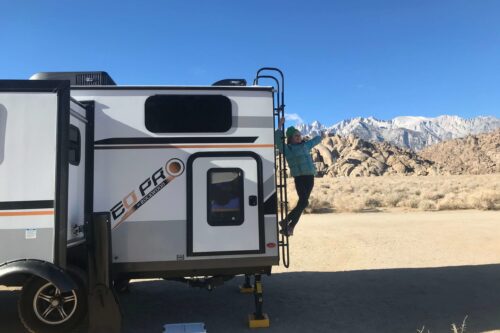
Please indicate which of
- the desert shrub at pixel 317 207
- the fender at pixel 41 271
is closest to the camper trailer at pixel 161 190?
the fender at pixel 41 271

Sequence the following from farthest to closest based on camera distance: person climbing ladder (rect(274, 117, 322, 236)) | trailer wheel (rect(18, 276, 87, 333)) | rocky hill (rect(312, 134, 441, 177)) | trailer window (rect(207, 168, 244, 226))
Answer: rocky hill (rect(312, 134, 441, 177)) → person climbing ladder (rect(274, 117, 322, 236)) → trailer window (rect(207, 168, 244, 226)) → trailer wheel (rect(18, 276, 87, 333))

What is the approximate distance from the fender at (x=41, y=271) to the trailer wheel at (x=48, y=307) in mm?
447

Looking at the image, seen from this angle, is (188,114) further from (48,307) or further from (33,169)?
(48,307)

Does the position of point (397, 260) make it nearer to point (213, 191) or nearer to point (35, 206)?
point (213, 191)

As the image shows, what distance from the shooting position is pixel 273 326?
617 cm

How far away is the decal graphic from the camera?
225 inches

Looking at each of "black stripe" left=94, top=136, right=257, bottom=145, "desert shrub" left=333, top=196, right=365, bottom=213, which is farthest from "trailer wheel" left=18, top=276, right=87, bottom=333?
"desert shrub" left=333, top=196, right=365, bottom=213

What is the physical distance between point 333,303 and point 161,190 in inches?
125

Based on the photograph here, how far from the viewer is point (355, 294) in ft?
25.0

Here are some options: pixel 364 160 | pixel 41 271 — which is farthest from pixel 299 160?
pixel 364 160

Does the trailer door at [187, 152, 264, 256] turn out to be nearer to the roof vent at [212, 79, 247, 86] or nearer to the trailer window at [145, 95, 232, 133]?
the trailer window at [145, 95, 232, 133]

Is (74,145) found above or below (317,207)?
above

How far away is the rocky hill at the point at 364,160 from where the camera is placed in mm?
103312

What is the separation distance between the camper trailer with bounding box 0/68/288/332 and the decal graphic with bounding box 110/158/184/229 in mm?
12
